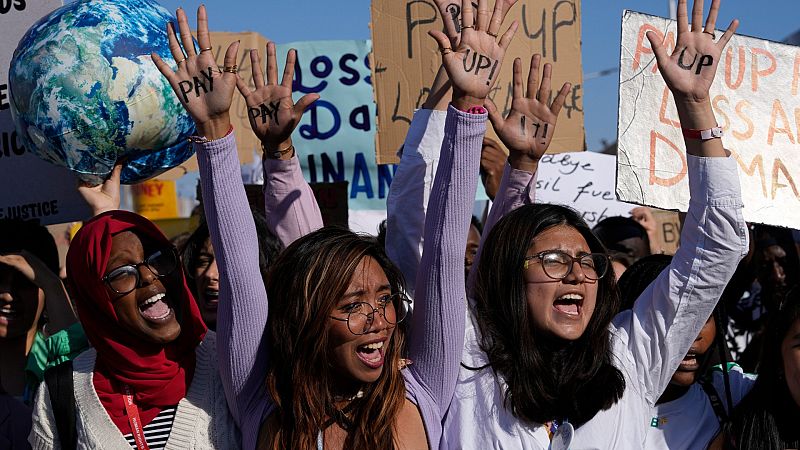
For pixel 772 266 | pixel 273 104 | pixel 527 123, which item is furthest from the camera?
pixel 772 266

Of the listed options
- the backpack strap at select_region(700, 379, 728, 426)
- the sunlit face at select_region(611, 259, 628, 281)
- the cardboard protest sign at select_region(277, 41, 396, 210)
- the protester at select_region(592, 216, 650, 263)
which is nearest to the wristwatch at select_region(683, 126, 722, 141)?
the backpack strap at select_region(700, 379, 728, 426)

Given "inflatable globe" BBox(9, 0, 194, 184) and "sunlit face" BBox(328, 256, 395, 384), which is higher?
"inflatable globe" BBox(9, 0, 194, 184)

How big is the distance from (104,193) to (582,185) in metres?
4.41

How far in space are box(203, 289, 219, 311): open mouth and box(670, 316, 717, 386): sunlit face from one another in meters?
1.65

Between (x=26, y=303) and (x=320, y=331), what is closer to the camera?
(x=320, y=331)

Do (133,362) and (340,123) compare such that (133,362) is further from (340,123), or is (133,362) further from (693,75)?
(340,123)

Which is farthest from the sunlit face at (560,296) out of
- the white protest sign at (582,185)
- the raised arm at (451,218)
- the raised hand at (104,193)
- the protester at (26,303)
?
the white protest sign at (582,185)

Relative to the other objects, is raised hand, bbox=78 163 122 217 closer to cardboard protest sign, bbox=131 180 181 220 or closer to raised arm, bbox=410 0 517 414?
raised arm, bbox=410 0 517 414

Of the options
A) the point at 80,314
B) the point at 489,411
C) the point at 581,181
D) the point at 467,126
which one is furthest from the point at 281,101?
the point at 581,181

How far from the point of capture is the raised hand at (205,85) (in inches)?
99.7

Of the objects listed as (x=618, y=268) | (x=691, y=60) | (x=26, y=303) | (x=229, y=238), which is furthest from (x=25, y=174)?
(x=691, y=60)

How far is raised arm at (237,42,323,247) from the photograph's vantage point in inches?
116

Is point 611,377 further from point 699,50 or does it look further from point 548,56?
point 548,56

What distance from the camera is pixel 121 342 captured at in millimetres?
2736
